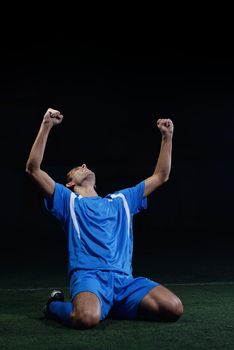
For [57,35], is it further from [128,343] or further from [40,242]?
[128,343]

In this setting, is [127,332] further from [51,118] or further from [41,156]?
[51,118]

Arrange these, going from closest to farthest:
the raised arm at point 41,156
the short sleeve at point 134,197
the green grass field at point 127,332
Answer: the green grass field at point 127,332 < the raised arm at point 41,156 < the short sleeve at point 134,197

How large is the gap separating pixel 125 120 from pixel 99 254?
7.00 metres

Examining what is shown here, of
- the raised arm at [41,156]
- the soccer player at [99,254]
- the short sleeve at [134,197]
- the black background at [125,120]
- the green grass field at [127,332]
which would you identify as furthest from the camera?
the black background at [125,120]

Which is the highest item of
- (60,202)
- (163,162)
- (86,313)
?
(163,162)

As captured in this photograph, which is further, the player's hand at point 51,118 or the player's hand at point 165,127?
the player's hand at point 165,127

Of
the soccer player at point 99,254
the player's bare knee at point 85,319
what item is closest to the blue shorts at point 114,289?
the soccer player at point 99,254

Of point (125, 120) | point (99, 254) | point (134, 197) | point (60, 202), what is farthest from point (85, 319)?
point (125, 120)

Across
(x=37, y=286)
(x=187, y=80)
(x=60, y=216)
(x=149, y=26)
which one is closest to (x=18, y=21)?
(x=149, y=26)

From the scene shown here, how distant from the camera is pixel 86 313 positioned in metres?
3.77

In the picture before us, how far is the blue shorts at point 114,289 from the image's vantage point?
3.99m

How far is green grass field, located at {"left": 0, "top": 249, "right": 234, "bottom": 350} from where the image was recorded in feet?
11.4

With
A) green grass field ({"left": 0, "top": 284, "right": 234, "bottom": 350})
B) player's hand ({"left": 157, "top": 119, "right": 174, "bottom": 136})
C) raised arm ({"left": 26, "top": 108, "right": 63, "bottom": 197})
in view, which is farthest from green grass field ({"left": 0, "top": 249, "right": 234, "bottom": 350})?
player's hand ({"left": 157, "top": 119, "right": 174, "bottom": 136})

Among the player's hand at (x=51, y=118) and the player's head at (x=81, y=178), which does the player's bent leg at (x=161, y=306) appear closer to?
the player's head at (x=81, y=178)
